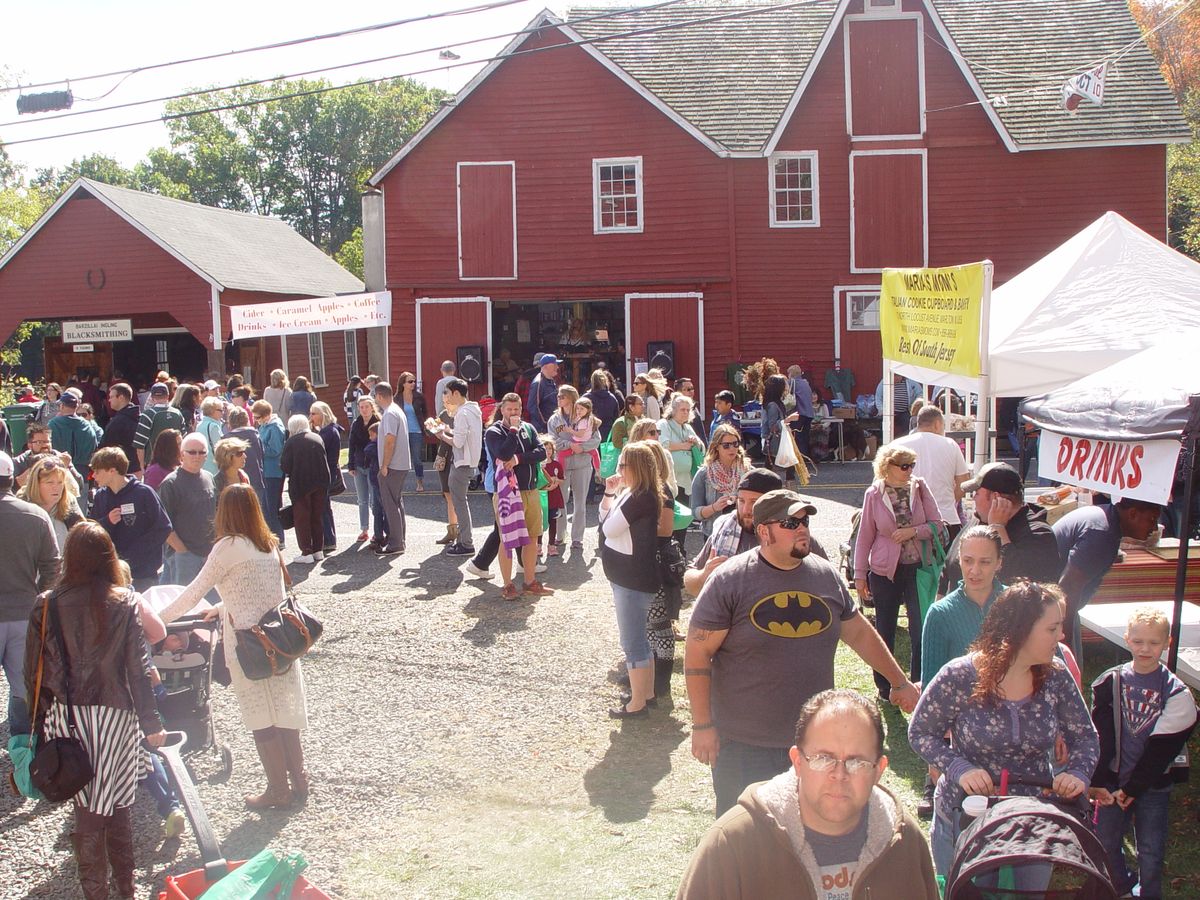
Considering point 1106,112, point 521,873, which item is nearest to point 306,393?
point 521,873

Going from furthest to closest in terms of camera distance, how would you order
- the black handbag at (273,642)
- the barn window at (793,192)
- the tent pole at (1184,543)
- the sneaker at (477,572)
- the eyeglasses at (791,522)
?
the barn window at (793,192) < the sneaker at (477,572) < the black handbag at (273,642) < the tent pole at (1184,543) < the eyeglasses at (791,522)

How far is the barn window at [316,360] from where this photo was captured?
31219mm

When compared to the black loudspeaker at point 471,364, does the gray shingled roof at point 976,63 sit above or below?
above

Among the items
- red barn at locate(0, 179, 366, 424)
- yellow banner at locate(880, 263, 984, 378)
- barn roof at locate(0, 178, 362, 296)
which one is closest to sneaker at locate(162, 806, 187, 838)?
yellow banner at locate(880, 263, 984, 378)

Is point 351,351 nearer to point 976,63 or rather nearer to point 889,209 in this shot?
point 889,209

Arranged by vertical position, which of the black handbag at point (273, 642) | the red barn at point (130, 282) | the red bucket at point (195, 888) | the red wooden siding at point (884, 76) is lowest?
the red bucket at point (195, 888)

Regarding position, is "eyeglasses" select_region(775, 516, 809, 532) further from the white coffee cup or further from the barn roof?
the barn roof

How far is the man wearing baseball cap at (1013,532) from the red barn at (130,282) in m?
21.5

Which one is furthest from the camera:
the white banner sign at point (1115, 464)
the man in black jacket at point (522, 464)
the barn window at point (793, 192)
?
the barn window at point (793, 192)

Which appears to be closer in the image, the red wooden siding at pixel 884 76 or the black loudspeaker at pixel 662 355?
the black loudspeaker at pixel 662 355

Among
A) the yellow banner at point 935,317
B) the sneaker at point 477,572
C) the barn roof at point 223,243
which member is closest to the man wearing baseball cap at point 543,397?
the sneaker at point 477,572

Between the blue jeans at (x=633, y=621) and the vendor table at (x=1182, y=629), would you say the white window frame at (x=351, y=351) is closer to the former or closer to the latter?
the blue jeans at (x=633, y=621)

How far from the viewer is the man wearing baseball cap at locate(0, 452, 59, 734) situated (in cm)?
620

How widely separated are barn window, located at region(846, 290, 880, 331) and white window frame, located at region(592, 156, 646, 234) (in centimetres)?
440
